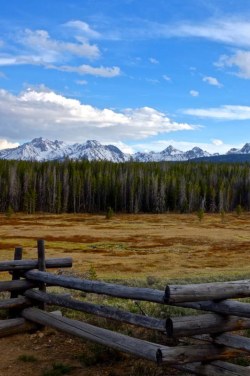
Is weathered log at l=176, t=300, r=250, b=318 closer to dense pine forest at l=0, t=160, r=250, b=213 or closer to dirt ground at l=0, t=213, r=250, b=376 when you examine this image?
dirt ground at l=0, t=213, r=250, b=376

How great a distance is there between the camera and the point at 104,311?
363 inches

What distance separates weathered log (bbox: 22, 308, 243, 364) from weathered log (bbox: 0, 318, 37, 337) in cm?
99

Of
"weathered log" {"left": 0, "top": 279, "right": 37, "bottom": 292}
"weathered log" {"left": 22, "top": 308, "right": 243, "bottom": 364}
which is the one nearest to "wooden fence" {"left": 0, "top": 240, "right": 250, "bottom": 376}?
"weathered log" {"left": 22, "top": 308, "right": 243, "bottom": 364}

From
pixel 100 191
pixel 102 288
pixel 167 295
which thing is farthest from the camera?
pixel 100 191

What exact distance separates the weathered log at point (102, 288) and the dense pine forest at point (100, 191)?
3981 inches

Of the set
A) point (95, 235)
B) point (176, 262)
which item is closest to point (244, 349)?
point (176, 262)

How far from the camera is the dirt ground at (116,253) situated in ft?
30.0

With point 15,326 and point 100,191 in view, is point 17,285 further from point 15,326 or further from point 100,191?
point 100,191

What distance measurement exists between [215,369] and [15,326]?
506cm

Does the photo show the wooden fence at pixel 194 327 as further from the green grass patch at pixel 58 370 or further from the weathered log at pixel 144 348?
the green grass patch at pixel 58 370

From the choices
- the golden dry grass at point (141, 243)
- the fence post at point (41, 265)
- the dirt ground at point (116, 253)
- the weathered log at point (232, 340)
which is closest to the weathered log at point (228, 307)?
the weathered log at point (232, 340)

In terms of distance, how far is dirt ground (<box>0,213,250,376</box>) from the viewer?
30.0 feet

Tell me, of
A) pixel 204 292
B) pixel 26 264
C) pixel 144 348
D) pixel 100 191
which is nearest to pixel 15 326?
pixel 26 264

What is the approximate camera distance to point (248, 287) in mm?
7703
